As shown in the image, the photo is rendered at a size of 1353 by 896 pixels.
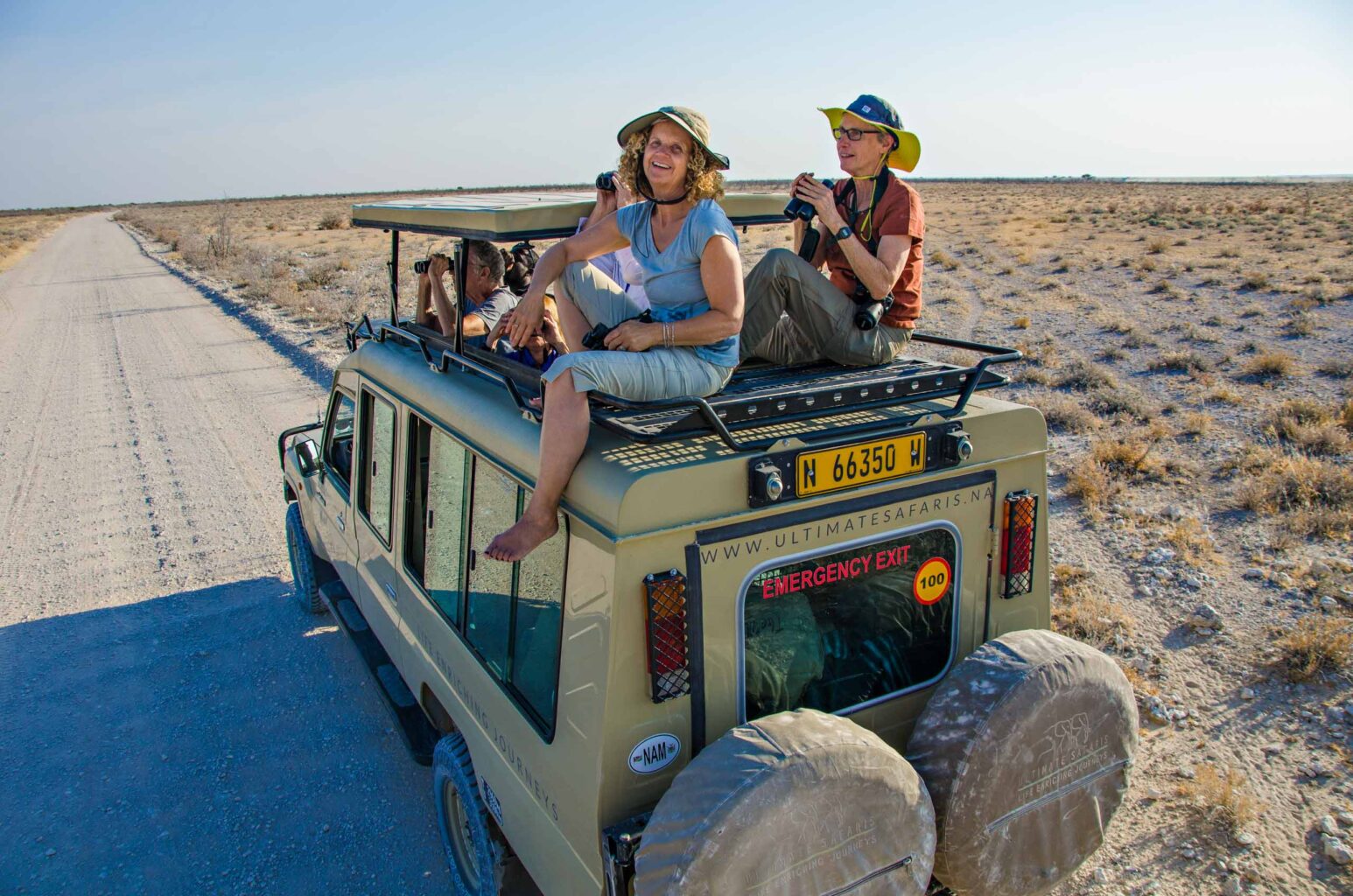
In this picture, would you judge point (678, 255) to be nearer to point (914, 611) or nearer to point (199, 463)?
point (914, 611)

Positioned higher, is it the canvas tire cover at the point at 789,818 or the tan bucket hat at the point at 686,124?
the tan bucket hat at the point at 686,124

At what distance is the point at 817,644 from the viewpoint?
2.66 meters

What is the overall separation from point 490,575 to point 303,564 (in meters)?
3.28

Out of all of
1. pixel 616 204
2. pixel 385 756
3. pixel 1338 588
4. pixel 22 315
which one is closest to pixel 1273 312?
pixel 1338 588

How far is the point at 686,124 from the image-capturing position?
2.99m

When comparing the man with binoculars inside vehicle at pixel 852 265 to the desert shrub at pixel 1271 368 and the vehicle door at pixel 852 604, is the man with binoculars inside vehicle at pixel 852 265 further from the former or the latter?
the desert shrub at pixel 1271 368

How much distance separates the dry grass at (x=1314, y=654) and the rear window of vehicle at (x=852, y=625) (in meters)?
3.22

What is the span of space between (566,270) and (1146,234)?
105 ft

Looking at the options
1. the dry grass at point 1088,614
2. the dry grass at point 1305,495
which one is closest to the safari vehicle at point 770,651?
the dry grass at point 1088,614

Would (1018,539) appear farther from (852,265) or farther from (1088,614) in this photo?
(1088,614)

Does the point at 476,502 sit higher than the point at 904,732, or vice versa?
the point at 476,502

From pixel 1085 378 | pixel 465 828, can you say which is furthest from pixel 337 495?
pixel 1085 378

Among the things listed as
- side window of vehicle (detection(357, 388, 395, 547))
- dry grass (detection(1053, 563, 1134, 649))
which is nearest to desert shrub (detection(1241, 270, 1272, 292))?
dry grass (detection(1053, 563, 1134, 649))

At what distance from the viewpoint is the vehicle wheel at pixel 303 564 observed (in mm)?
5715
